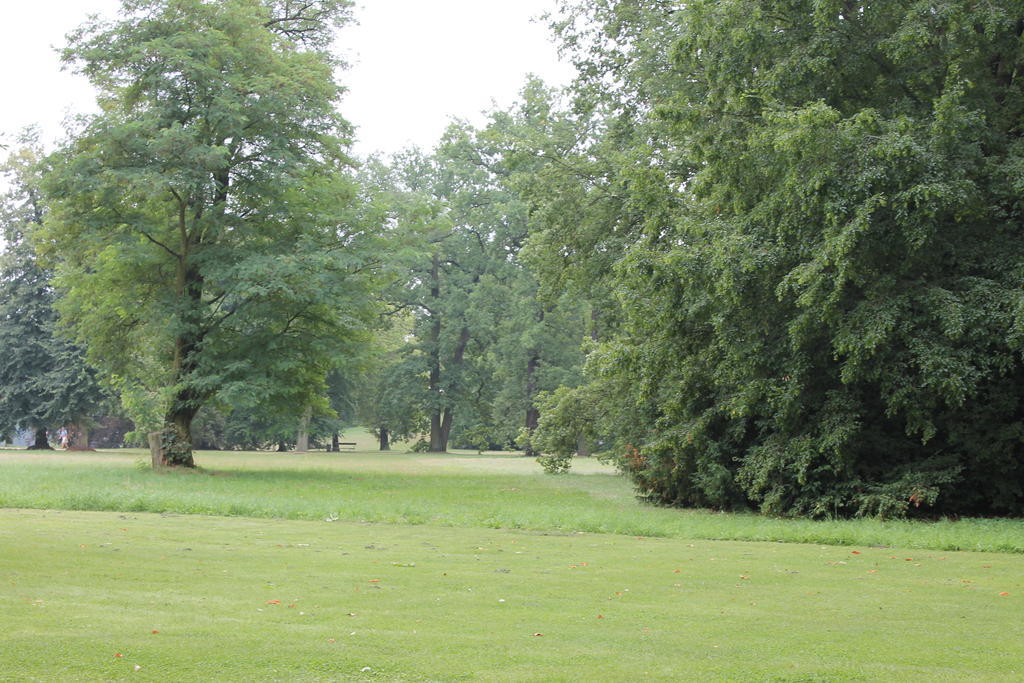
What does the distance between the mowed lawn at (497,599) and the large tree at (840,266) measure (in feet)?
8.74

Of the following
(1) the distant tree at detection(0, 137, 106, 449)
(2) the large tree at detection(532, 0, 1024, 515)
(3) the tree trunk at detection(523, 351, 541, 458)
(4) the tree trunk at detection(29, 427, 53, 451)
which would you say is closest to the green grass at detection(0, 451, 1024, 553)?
(2) the large tree at detection(532, 0, 1024, 515)

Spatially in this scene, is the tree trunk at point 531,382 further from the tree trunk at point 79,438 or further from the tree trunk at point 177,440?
the tree trunk at point 177,440

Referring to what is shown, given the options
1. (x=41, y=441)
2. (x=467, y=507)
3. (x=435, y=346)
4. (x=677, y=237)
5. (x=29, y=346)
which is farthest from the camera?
(x=435, y=346)

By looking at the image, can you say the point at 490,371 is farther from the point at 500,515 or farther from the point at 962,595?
the point at 962,595

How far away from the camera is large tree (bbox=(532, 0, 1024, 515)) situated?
16.9 meters

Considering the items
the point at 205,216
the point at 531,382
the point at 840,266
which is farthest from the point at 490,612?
the point at 531,382

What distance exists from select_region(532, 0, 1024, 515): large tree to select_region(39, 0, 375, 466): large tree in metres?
12.3

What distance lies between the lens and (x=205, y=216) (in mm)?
30484

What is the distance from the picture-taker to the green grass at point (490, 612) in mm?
5750

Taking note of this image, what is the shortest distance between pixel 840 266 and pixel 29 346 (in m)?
54.2

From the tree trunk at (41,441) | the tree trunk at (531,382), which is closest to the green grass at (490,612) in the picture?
the tree trunk at (531,382)

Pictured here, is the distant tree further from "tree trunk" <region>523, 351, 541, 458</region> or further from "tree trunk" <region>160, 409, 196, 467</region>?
"tree trunk" <region>160, 409, 196, 467</region>

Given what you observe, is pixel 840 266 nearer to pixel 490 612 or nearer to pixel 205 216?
pixel 490 612

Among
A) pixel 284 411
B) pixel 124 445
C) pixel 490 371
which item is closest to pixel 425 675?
pixel 284 411
